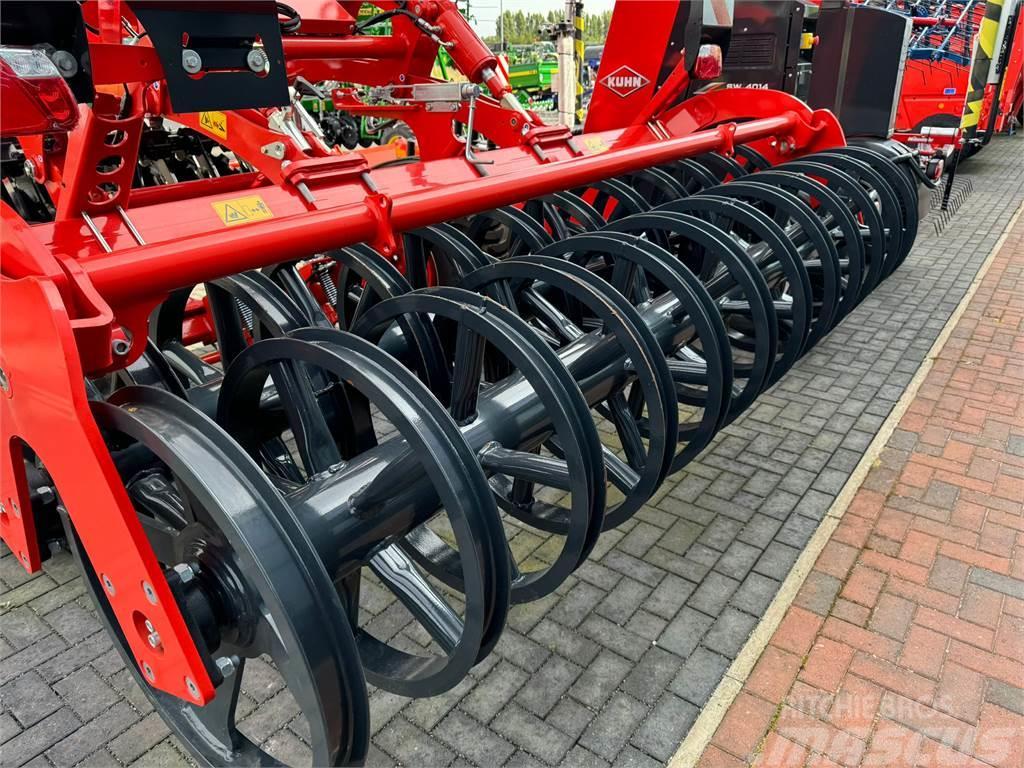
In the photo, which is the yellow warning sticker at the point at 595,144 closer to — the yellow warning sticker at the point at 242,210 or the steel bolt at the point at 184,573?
the yellow warning sticker at the point at 242,210

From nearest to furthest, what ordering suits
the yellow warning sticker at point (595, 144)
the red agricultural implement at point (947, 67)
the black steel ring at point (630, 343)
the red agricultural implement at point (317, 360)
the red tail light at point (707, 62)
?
the red agricultural implement at point (317, 360), the black steel ring at point (630, 343), the yellow warning sticker at point (595, 144), the red tail light at point (707, 62), the red agricultural implement at point (947, 67)

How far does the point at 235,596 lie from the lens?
1398 millimetres

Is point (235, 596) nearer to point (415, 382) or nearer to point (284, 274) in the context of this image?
point (415, 382)

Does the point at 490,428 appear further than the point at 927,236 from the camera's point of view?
No

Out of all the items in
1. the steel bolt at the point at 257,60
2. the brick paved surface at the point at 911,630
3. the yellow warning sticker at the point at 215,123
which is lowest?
the brick paved surface at the point at 911,630

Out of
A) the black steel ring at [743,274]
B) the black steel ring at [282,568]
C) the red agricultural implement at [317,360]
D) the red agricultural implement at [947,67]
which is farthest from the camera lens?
the red agricultural implement at [947,67]

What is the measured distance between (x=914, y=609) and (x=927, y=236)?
215 inches

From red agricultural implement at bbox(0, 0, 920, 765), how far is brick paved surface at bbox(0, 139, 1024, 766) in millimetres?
225

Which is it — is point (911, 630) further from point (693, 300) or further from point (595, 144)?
point (595, 144)

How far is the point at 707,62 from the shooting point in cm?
400

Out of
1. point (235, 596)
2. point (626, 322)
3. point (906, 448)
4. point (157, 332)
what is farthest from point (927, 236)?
point (235, 596)

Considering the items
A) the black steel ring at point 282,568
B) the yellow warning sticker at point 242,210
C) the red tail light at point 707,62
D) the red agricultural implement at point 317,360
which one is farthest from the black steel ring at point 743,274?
the red tail light at point 707,62

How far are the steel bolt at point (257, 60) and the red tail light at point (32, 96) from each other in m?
0.51

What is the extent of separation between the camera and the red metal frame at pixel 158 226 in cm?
137
